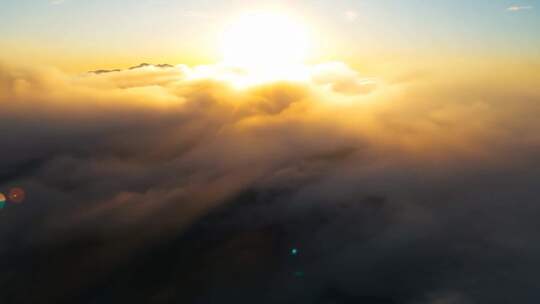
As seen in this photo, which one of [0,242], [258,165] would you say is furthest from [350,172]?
[0,242]

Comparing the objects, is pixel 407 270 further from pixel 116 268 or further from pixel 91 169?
pixel 91 169

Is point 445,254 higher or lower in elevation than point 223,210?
higher

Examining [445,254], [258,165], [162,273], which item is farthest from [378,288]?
[258,165]

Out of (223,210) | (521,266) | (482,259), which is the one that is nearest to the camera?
(521,266)

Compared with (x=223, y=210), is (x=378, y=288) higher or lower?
higher

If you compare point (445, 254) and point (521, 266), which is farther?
point (445, 254)

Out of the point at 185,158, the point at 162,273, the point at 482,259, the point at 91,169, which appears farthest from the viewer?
the point at 185,158

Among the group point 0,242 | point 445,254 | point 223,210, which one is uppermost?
point 0,242

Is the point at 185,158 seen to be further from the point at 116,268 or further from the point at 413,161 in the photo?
the point at 413,161

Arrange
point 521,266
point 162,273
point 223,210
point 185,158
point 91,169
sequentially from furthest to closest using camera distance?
point 185,158, point 91,169, point 223,210, point 162,273, point 521,266
